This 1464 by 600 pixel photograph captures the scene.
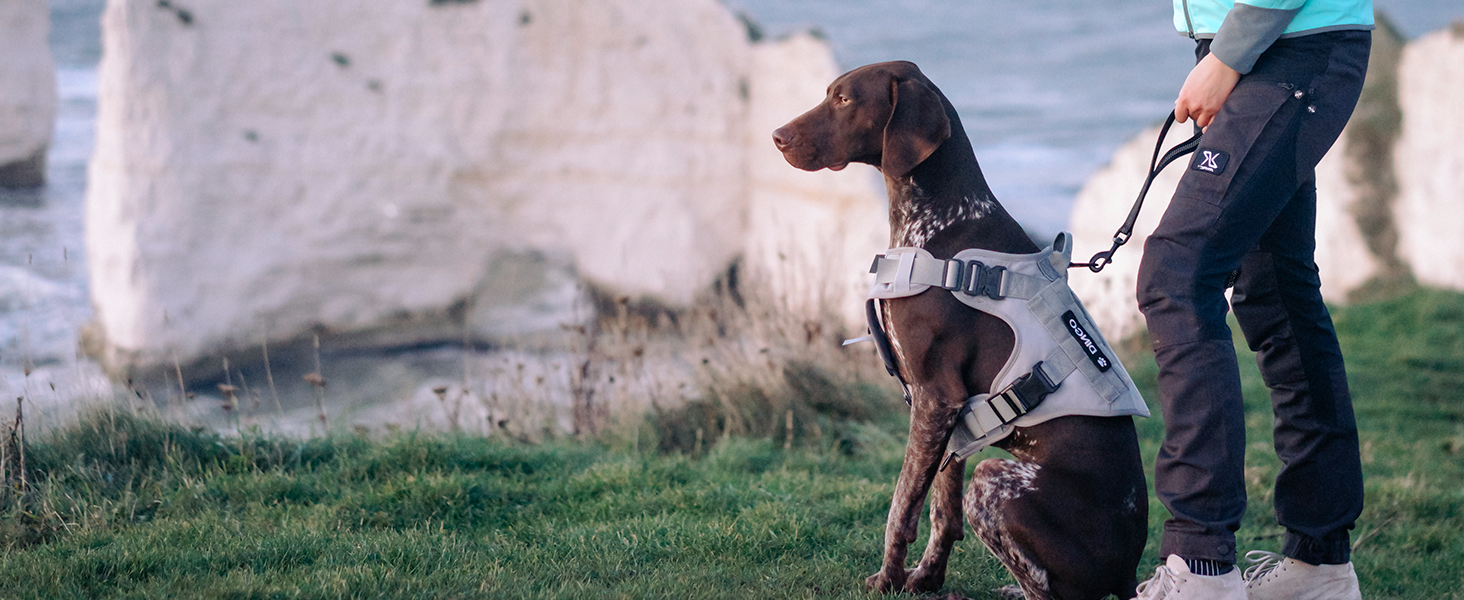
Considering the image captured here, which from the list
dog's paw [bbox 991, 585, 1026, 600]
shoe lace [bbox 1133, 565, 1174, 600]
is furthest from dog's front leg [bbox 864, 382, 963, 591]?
shoe lace [bbox 1133, 565, 1174, 600]

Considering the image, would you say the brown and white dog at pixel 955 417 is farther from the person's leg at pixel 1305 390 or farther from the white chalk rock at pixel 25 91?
the white chalk rock at pixel 25 91

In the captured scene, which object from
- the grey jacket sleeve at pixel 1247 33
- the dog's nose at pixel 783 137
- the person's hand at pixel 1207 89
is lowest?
the dog's nose at pixel 783 137

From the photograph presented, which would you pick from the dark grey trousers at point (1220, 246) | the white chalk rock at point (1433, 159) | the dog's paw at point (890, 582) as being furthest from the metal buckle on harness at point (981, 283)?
the white chalk rock at point (1433, 159)

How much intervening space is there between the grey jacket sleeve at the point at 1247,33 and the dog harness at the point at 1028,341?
22.3 inches

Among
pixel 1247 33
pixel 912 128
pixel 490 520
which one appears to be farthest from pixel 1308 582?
pixel 490 520

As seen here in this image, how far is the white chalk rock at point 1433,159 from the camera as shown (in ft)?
29.0

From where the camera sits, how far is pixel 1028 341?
229cm

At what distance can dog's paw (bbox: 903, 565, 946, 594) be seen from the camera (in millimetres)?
2543

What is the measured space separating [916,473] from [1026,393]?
37cm

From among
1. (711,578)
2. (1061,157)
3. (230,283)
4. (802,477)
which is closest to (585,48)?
(230,283)

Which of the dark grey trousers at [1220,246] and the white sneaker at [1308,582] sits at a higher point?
the dark grey trousers at [1220,246]

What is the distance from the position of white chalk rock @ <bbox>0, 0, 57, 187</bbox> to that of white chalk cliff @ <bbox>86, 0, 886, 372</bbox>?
3.60 feet

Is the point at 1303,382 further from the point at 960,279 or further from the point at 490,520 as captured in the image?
the point at 490,520

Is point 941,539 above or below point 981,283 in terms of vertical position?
below
